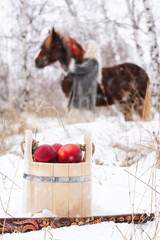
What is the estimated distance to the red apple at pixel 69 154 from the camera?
136 cm

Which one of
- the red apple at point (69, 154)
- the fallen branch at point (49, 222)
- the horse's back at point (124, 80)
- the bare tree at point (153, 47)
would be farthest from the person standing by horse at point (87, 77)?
the fallen branch at point (49, 222)

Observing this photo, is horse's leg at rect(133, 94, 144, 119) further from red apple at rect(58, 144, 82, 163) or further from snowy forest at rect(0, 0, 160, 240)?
red apple at rect(58, 144, 82, 163)

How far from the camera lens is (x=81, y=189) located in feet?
4.31

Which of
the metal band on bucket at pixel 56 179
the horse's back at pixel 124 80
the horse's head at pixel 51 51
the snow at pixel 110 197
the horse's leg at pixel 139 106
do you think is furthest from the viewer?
the horse's back at pixel 124 80

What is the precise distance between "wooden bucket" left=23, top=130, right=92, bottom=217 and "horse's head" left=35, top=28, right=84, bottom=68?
475 centimetres

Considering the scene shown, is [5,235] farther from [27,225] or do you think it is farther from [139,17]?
[139,17]

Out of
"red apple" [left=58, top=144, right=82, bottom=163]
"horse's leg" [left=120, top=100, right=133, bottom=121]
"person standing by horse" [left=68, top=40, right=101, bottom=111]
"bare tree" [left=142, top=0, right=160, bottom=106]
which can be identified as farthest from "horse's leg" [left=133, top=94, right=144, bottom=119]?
"red apple" [left=58, top=144, right=82, bottom=163]

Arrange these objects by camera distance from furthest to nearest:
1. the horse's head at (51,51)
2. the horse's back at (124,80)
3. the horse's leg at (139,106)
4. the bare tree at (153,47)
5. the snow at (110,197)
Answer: the horse's back at (124,80) → the horse's leg at (139,106) → the horse's head at (51,51) → the bare tree at (153,47) → the snow at (110,197)

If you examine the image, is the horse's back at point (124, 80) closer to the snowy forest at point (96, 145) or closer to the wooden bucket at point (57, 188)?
the snowy forest at point (96, 145)

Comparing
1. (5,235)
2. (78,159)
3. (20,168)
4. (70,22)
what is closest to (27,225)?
(5,235)

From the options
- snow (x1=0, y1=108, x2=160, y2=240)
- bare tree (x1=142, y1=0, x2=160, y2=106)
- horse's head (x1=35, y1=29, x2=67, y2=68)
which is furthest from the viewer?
horse's head (x1=35, y1=29, x2=67, y2=68)

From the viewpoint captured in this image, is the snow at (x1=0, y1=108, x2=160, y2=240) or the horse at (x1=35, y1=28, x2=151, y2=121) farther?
the horse at (x1=35, y1=28, x2=151, y2=121)

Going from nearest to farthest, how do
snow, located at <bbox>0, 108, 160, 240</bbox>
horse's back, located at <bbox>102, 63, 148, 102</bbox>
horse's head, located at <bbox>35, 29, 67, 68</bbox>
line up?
1. snow, located at <bbox>0, 108, 160, 240</bbox>
2. horse's head, located at <bbox>35, 29, 67, 68</bbox>
3. horse's back, located at <bbox>102, 63, 148, 102</bbox>

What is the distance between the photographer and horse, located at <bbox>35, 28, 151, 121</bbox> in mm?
5820
